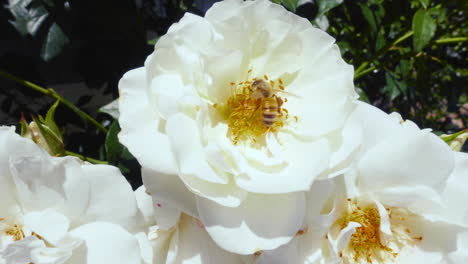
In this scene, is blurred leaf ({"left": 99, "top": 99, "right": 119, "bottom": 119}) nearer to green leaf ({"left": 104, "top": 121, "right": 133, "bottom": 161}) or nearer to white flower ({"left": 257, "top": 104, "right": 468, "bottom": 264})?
green leaf ({"left": 104, "top": 121, "right": 133, "bottom": 161})

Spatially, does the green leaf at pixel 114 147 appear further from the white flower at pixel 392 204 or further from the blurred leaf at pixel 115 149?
the white flower at pixel 392 204

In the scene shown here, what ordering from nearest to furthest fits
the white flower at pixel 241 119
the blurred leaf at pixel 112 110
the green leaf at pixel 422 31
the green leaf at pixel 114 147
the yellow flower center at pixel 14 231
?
the white flower at pixel 241 119, the yellow flower center at pixel 14 231, the green leaf at pixel 114 147, the blurred leaf at pixel 112 110, the green leaf at pixel 422 31

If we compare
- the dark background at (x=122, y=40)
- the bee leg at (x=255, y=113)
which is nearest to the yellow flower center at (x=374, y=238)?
the bee leg at (x=255, y=113)

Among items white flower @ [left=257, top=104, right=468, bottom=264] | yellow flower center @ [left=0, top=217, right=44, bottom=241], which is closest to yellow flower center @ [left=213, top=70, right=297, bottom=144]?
white flower @ [left=257, top=104, right=468, bottom=264]

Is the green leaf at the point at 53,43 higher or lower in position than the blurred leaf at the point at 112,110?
higher

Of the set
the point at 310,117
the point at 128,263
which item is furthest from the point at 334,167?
the point at 128,263

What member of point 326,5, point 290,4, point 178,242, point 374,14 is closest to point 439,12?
point 374,14

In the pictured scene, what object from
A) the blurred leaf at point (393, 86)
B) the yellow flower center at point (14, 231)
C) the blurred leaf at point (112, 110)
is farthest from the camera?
the blurred leaf at point (393, 86)

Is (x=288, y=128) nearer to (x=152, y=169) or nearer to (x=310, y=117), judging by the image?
(x=310, y=117)
